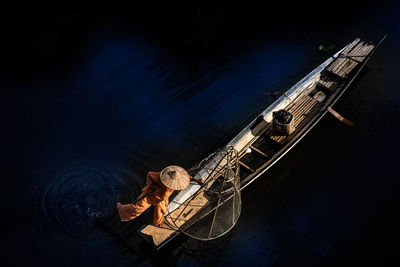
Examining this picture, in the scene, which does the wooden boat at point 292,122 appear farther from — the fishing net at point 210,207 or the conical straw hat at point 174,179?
the conical straw hat at point 174,179

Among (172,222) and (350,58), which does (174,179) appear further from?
(350,58)

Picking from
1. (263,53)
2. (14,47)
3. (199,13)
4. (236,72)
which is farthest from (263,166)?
(14,47)

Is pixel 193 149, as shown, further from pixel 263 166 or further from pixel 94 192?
pixel 94 192

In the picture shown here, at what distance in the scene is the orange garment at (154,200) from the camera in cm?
670

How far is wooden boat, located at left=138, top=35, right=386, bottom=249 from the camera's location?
7430 mm

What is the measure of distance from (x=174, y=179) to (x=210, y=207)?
1565mm

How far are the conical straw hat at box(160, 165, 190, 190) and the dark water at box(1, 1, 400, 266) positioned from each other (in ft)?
6.00

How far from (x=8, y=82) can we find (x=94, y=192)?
5.49m

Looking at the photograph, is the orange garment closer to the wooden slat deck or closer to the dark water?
the dark water

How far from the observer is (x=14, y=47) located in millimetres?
11812

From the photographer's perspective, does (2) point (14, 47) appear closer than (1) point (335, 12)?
Yes

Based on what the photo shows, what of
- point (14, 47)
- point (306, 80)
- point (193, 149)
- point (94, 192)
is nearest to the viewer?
point (94, 192)

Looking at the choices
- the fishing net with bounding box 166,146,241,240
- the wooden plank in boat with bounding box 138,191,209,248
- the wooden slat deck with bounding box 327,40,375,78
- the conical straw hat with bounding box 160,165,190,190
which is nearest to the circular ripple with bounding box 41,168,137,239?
the wooden plank in boat with bounding box 138,191,209,248

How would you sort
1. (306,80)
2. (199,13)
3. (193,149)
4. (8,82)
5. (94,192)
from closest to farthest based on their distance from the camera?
(94,192)
(193,149)
(306,80)
(8,82)
(199,13)
